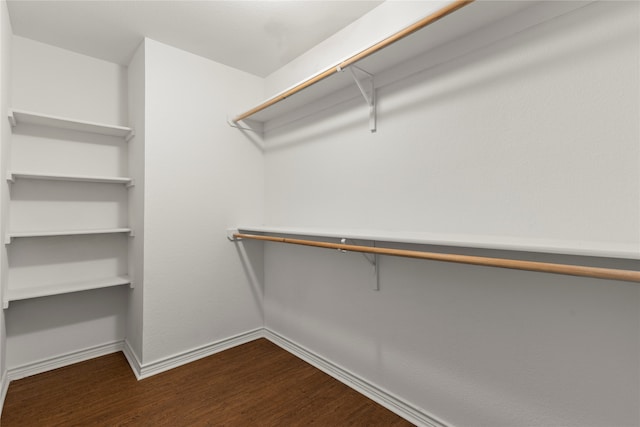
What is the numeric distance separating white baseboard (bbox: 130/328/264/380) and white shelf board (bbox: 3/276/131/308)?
526 mm

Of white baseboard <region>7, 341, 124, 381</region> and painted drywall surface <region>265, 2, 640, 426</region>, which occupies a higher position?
painted drywall surface <region>265, 2, 640, 426</region>

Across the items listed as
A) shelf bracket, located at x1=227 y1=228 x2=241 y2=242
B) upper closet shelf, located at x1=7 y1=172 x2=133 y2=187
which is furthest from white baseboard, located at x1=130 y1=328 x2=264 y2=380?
upper closet shelf, located at x1=7 y1=172 x2=133 y2=187

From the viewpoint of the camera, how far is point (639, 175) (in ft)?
3.12

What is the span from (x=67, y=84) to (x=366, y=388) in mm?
2912

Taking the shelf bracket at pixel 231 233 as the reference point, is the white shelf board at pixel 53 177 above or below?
above

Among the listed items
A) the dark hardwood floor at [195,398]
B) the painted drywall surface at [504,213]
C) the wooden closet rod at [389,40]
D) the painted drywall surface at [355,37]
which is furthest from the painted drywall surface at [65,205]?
the painted drywall surface at [504,213]

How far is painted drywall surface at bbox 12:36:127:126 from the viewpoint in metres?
1.97

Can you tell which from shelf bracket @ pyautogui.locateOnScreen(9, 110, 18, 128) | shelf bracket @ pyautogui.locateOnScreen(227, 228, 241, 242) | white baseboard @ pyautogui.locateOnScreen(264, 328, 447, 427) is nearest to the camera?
white baseboard @ pyautogui.locateOnScreen(264, 328, 447, 427)

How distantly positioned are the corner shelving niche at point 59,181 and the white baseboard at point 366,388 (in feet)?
4.42

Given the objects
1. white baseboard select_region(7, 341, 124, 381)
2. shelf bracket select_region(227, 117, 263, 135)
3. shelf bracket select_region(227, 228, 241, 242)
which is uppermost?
shelf bracket select_region(227, 117, 263, 135)

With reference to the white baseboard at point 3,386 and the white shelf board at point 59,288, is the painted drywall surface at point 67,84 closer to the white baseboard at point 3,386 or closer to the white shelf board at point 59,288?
the white shelf board at point 59,288

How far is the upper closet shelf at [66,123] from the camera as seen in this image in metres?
1.84

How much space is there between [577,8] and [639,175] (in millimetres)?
641

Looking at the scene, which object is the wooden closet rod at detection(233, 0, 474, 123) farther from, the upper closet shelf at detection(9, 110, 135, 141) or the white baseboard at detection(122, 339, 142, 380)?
the white baseboard at detection(122, 339, 142, 380)
